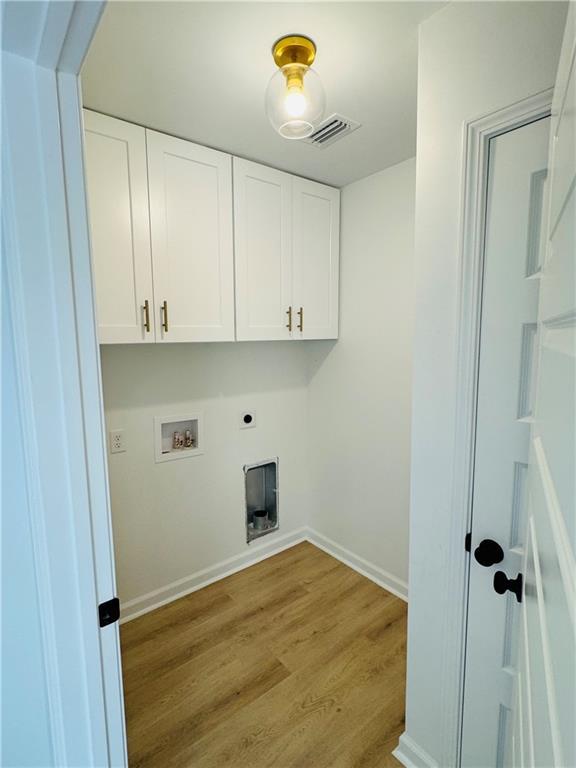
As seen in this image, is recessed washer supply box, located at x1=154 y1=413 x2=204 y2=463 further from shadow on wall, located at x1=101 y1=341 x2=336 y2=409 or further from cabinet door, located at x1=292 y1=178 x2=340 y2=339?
cabinet door, located at x1=292 y1=178 x2=340 y2=339

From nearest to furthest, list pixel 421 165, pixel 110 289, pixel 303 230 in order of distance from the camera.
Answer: pixel 421 165
pixel 110 289
pixel 303 230

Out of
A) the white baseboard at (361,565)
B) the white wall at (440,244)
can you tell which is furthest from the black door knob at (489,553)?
the white baseboard at (361,565)

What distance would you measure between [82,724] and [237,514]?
1.72 meters

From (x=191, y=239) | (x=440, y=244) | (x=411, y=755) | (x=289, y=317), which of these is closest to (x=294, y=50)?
(x=440, y=244)

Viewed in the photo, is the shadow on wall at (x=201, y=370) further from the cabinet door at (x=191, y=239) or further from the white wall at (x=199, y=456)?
the cabinet door at (x=191, y=239)

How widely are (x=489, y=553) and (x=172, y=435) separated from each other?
1.72 m

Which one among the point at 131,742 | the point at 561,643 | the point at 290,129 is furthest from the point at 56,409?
the point at 131,742

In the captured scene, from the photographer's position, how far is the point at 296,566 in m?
2.54

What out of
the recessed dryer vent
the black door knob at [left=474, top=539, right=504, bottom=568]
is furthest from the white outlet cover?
the black door knob at [left=474, top=539, right=504, bottom=568]

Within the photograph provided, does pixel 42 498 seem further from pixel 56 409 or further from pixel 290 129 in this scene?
pixel 290 129

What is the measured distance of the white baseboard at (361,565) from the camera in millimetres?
2252

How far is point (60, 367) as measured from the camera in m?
0.71

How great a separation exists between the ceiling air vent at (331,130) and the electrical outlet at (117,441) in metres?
1.72

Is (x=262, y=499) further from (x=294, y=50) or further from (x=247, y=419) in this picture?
(x=294, y=50)
